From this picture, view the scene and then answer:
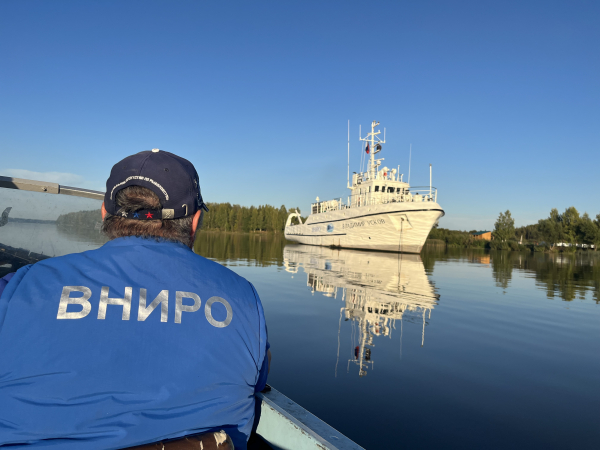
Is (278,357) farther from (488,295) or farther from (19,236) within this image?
(488,295)

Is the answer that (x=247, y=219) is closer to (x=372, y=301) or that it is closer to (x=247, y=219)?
(x=247, y=219)

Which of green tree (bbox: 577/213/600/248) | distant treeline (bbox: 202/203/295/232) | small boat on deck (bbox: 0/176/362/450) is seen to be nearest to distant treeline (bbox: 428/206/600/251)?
green tree (bbox: 577/213/600/248)

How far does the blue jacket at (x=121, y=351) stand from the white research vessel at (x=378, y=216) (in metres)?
25.1

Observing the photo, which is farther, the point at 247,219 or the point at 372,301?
the point at 247,219

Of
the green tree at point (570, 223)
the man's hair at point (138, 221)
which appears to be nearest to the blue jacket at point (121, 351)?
the man's hair at point (138, 221)

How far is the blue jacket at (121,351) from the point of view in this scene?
1.06 m

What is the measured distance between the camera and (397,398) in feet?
11.1

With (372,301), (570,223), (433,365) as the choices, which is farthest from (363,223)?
(570,223)

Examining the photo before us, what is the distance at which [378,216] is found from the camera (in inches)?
1065

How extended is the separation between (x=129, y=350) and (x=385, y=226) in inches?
1050

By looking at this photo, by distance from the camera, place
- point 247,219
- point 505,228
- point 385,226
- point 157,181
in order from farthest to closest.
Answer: point 247,219 → point 505,228 → point 385,226 → point 157,181

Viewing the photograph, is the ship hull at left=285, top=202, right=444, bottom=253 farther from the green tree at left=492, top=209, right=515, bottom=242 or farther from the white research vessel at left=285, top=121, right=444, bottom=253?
the green tree at left=492, top=209, right=515, bottom=242

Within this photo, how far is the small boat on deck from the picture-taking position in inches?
71.7

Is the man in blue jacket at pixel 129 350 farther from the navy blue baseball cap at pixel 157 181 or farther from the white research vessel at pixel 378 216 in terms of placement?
the white research vessel at pixel 378 216
